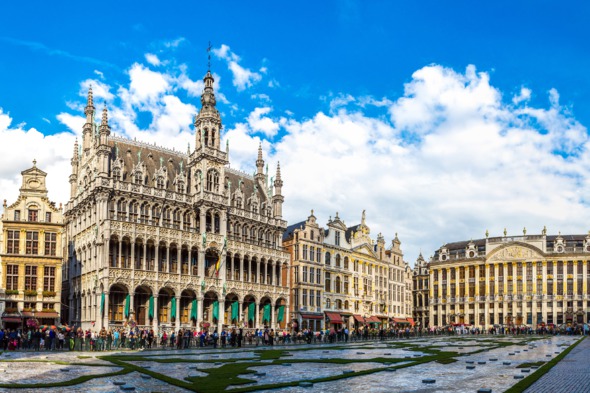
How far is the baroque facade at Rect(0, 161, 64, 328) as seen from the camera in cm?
6700

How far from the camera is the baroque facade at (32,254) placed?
67.0 m

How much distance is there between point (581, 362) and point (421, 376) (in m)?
12.0

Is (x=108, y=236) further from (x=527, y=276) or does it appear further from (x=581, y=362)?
(x=527, y=276)

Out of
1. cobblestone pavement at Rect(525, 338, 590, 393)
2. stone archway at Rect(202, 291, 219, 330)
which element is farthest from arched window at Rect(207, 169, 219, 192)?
cobblestone pavement at Rect(525, 338, 590, 393)

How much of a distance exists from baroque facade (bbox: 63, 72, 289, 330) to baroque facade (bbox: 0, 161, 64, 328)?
3.14 m

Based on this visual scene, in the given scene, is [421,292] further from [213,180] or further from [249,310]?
[213,180]

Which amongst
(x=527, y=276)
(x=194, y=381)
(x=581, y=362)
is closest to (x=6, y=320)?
(x=194, y=381)

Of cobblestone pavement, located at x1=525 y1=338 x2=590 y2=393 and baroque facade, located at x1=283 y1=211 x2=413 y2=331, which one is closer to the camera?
cobblestone pavement, located at x1=525 y1=338 x2=590 y2=393

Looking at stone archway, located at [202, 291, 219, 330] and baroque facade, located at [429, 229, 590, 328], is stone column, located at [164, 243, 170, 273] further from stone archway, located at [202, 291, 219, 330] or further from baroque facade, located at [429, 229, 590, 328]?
baroque facade, located at [429, 229, 590, 328]

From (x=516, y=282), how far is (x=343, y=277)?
150 feet

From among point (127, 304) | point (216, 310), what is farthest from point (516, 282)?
point (127, 304)

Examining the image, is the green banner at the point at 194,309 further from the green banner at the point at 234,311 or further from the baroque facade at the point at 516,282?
the baroque facade at the point at 516,282

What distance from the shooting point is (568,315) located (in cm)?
12269

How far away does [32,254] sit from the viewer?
68375 mm
